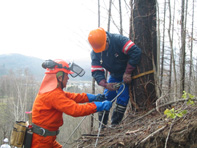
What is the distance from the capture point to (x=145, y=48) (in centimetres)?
301

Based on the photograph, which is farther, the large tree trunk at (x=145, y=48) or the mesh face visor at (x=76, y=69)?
the large tree trunk at (x=145, y=48)

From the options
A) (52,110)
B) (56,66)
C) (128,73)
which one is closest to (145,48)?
(128,73)

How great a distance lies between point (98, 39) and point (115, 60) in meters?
0.51

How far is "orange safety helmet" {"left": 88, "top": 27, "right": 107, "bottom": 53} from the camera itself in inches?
117

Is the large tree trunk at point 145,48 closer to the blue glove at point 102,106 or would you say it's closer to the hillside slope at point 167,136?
the blue glove at point 102,106

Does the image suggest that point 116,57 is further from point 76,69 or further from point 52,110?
point 52,110

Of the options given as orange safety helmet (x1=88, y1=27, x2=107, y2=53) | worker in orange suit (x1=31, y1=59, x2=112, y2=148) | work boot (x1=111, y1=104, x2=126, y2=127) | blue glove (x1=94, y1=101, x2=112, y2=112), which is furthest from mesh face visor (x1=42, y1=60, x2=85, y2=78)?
work boot (x1=111, y1=104, x2=126, y2=127)

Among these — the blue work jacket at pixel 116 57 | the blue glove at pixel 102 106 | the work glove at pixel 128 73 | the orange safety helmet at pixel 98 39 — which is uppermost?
the orange safety helmet at pixel 98 39

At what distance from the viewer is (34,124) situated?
261cm

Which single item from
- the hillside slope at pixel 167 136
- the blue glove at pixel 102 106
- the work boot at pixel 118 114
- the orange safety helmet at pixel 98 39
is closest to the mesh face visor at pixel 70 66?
the orange safety helmet at pixel 98 39

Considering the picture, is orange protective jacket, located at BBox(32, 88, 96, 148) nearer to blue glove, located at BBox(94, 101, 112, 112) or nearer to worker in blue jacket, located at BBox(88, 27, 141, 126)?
blue glove, located at BBox(94, 101, 112, 112)

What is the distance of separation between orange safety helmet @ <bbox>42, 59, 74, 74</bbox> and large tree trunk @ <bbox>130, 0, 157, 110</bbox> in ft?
3.95

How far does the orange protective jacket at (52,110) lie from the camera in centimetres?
250

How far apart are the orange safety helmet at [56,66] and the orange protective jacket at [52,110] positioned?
1.01ft
